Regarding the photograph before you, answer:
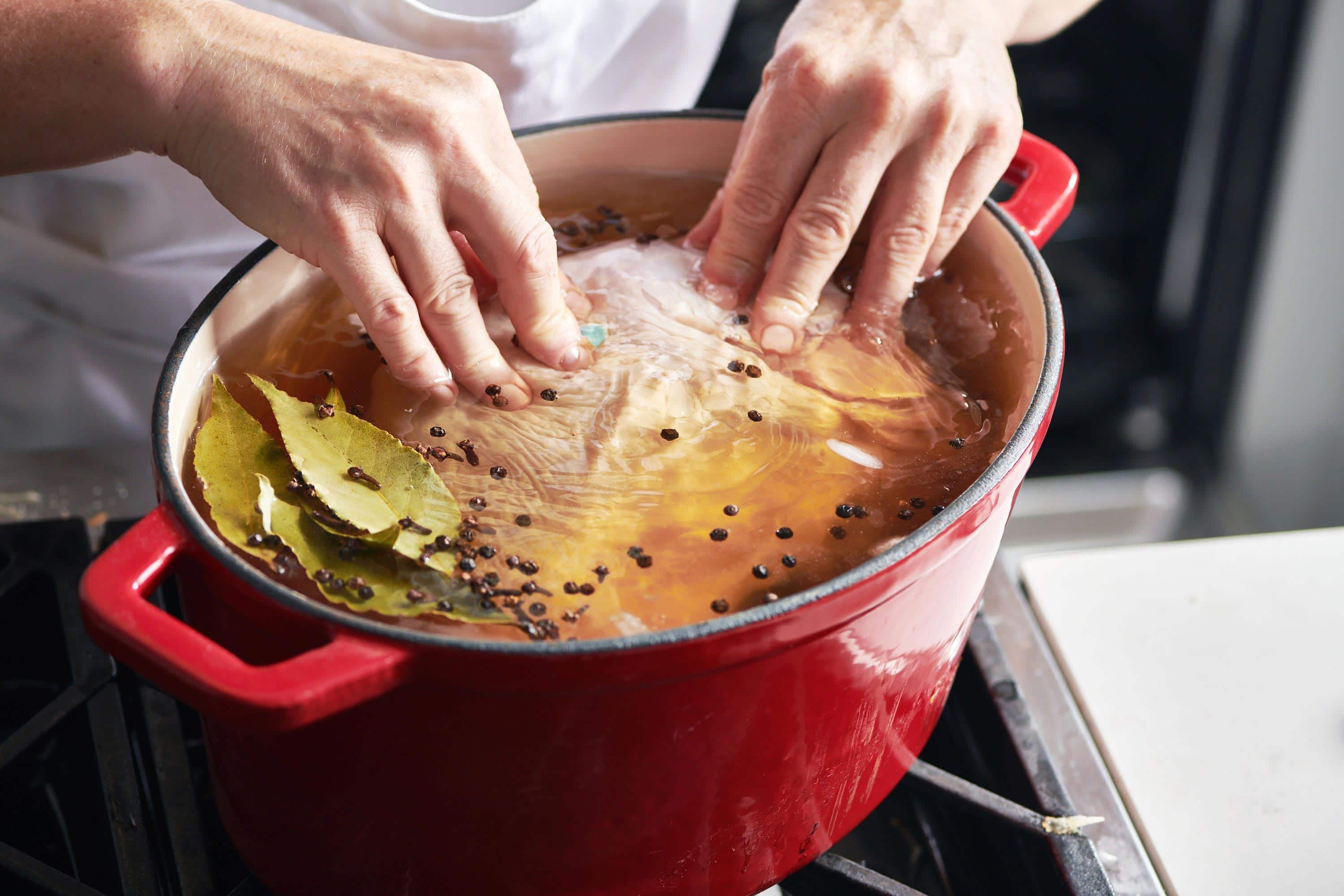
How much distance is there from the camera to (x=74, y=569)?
0.84 metres

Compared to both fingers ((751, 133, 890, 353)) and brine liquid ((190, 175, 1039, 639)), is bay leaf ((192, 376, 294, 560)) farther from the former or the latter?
fingers ((751, 133, 890, 353))

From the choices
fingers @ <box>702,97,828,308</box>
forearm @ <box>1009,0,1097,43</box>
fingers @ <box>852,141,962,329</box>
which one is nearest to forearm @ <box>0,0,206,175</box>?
fingers @ <box>702,97,828,308</box>

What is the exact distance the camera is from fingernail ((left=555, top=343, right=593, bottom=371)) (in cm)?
75

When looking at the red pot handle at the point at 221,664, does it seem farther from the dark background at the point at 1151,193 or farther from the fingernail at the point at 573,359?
the dark background at the point at 1151,193

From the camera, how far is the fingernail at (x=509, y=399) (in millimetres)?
727

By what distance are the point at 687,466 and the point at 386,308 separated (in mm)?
217

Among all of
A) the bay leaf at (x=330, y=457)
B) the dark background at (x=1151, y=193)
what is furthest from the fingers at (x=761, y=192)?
the dark background at (x=1151, y=193)

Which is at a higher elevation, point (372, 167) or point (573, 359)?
point (372, 167)

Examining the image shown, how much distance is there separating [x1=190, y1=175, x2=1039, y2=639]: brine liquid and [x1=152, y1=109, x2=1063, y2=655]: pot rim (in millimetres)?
56

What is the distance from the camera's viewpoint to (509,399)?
0.73 meters

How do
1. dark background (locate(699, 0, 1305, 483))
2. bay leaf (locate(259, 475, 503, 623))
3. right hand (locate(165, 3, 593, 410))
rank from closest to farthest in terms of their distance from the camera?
1. bay leaf (locate(259, 475, 503, 623))
2. right hand (locate(165, 3, 593, 410))
3. dark background (locate(699, 0, 1305, 483))

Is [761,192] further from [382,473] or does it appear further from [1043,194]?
[382,473]

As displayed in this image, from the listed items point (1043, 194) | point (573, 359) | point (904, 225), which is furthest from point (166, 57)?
point (1043, 194)

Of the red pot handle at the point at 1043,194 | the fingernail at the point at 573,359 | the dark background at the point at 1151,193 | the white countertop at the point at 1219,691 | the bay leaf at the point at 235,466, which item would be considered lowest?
the dark background at the point at 1151,193
